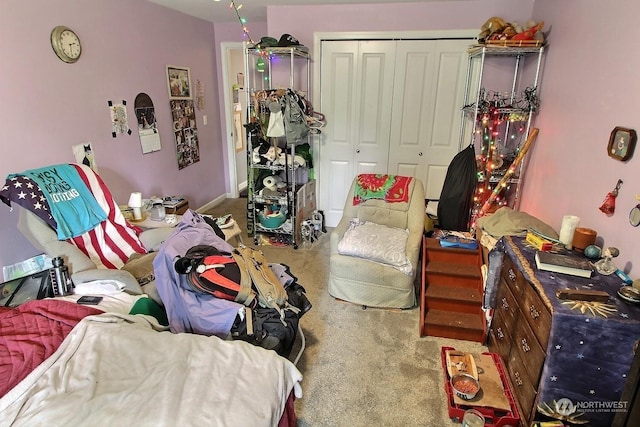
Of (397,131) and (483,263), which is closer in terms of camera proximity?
(483,263)

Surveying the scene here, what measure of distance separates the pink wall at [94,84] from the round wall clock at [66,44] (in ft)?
0.13

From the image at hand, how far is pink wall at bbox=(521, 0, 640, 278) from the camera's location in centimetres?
183

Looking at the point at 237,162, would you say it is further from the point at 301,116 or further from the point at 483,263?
the point at 483,263

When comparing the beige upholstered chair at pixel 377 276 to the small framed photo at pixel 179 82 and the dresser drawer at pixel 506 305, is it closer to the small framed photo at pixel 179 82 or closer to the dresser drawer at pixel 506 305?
the dresser drawer at pixel 506 305

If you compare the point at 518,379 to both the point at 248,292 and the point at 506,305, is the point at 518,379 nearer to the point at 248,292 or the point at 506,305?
the point at 506,305

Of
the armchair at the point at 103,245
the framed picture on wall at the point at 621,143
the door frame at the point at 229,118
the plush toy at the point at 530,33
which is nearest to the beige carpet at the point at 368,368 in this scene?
the armchair at the point at 103,245

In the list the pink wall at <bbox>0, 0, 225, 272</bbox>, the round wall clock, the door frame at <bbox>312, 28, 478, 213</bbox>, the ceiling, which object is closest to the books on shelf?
the door frame at <bbox>312, 28, 478, 213</bbox>

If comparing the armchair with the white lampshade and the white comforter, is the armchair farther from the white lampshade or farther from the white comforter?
the white comforter

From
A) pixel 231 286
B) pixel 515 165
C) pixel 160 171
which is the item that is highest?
pixel 515 165

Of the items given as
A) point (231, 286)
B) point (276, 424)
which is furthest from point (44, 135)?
point (276, 424)

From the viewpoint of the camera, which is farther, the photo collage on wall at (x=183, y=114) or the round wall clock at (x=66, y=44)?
the photo collage on wall at (x=183, y=114)

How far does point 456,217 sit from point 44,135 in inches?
127

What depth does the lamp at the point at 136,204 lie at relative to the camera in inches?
120

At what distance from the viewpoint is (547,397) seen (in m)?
1.62
